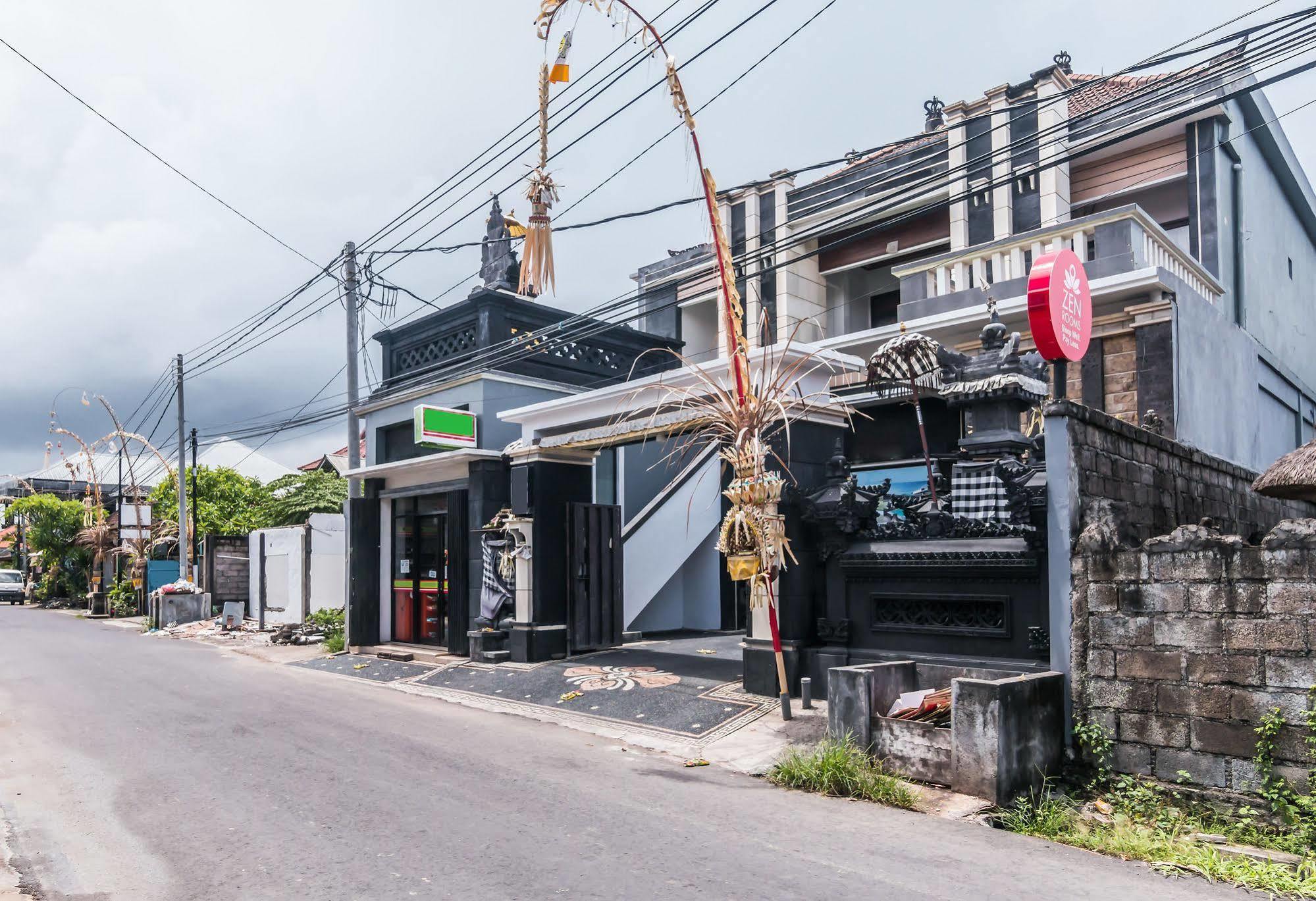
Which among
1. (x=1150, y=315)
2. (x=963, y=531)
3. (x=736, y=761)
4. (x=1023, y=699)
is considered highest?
(x=1150, y=315)

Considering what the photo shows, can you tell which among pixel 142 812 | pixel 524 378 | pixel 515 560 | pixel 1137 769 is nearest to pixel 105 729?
pixel 142 812

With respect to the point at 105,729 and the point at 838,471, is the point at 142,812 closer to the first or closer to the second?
the point at 105,729

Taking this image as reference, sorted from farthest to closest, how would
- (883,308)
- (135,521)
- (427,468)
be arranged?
(135,521) → (883,308) → (427,468)

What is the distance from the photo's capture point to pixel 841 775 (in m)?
7.29

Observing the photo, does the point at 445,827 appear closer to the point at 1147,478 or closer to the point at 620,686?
the point at 620,686

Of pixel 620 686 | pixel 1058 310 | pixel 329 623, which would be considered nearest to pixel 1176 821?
pixel 1058 310

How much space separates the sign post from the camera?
26.0 ft

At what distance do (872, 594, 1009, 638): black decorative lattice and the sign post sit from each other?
2189mm

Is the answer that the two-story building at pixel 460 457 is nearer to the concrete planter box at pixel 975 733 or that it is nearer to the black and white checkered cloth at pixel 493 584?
the black and white checkered cloth at pixel 493 584

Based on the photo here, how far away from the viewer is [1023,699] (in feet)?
22.7

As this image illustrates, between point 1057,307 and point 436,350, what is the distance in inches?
471

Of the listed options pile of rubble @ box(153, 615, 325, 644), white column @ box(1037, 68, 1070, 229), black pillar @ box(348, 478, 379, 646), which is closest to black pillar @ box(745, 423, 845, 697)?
white column @ box(1037, 68, 1070, 229)

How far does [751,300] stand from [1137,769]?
1519 cm

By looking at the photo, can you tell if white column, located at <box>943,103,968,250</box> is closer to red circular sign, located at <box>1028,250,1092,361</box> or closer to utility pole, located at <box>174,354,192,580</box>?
red circular sign, located at <box>1028,250,1092,361</box>
